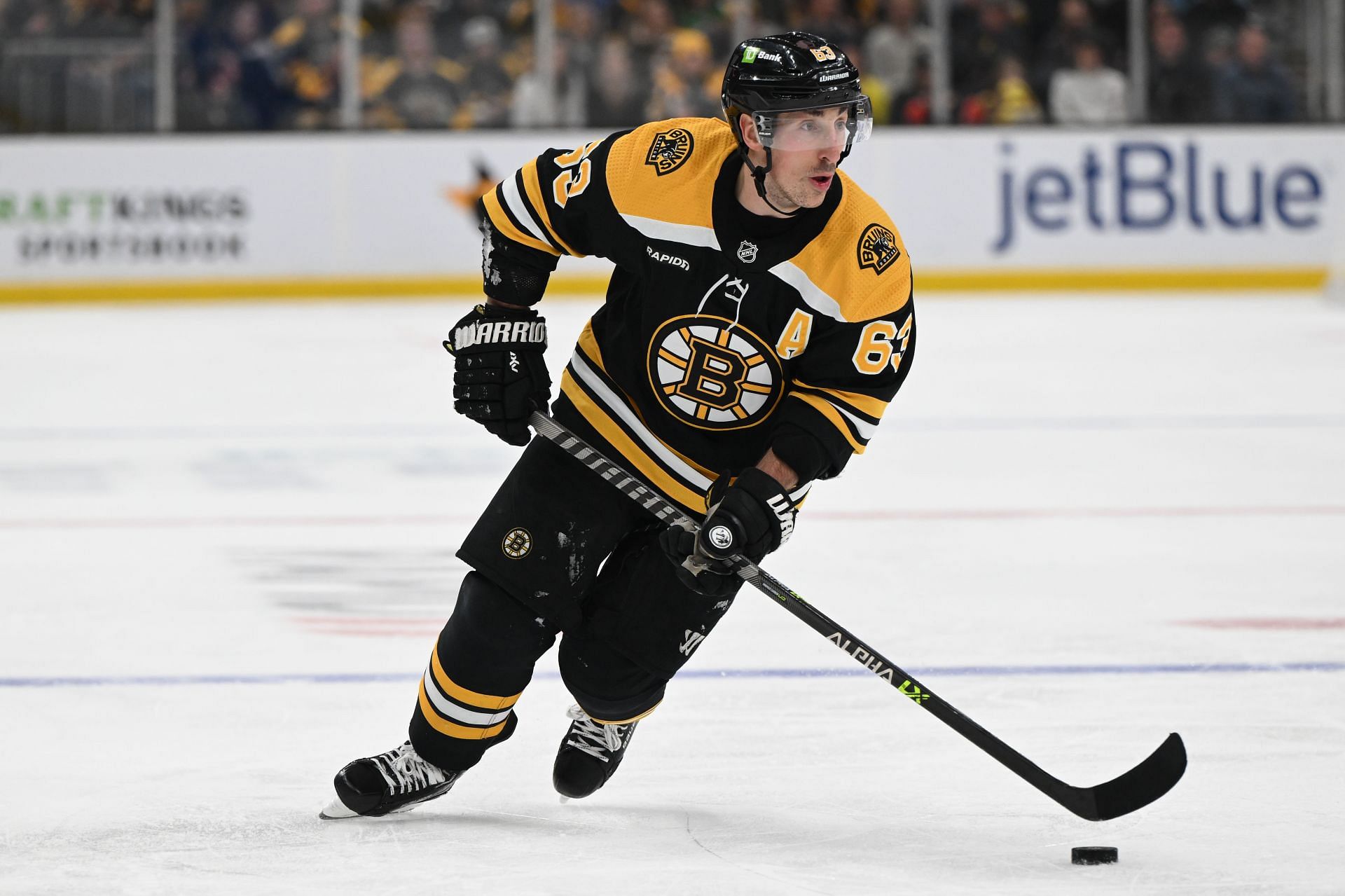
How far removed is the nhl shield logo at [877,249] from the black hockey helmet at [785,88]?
0.10m

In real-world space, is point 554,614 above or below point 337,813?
above

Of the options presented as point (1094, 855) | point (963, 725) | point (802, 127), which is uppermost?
point (802, 127)

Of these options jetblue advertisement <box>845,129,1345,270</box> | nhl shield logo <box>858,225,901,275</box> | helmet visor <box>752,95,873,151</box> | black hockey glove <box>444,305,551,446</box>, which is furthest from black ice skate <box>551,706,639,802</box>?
jetblue advertisement <box>845,129,1345,270</box>

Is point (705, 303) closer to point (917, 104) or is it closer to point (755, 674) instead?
point (755, 674)

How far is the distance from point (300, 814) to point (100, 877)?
12.8 inches

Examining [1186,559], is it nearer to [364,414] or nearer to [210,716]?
[210,716]

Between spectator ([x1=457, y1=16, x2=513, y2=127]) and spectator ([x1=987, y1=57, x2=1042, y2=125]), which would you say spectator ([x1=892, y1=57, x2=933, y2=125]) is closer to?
spectator ([x1=987, y1=57, x2=1042, y2=125])

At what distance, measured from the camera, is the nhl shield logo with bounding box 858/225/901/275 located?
2434 mm

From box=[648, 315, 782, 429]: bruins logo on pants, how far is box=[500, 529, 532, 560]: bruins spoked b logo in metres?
0.26

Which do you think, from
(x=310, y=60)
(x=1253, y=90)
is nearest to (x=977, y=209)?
(x=1253, y=90)

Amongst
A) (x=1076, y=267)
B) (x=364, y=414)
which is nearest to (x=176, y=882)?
(x=364, y=414)

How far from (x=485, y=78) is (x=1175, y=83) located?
3906mm

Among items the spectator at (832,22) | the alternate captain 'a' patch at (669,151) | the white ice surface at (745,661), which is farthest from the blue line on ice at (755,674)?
the spectator at (832,22)

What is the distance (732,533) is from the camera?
236cm
